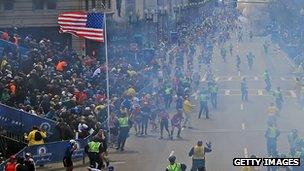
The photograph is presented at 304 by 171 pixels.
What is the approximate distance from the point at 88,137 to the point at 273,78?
1037 inches

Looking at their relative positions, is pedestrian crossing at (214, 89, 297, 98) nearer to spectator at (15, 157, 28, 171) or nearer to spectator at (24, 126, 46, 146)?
spectator at (24, 126, 46, 146)

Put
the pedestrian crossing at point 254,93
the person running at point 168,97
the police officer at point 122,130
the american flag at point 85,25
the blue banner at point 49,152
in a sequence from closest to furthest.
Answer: the blue banner at point 49,152, the police officer at point 122,130, the american flag at point 85,25, the person running at point 168,97, the pedestrian crossing at point 254,93

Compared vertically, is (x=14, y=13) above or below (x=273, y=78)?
above

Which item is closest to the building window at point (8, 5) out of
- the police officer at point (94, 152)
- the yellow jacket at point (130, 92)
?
the yellow jacket at point (130, 92)

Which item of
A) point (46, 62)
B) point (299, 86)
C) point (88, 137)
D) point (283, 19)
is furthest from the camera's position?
point (283, 19)

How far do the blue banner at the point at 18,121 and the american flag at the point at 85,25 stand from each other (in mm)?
4144

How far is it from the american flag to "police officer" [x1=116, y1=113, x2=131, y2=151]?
3000 millimetres

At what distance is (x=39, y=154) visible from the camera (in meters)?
20.5

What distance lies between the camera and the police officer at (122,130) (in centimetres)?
2345

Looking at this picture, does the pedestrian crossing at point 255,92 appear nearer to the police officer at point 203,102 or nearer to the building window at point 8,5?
the police officer at point 203,102

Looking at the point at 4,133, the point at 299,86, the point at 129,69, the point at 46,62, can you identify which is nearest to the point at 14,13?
the point at 129,69

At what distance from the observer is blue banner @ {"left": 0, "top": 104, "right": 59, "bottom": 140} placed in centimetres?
2172

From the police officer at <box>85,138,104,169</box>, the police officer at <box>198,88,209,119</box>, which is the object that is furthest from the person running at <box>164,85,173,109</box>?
the police officer at <box>85,138,104,169</box>

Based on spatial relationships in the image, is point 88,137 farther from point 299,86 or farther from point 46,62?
point 299,86
